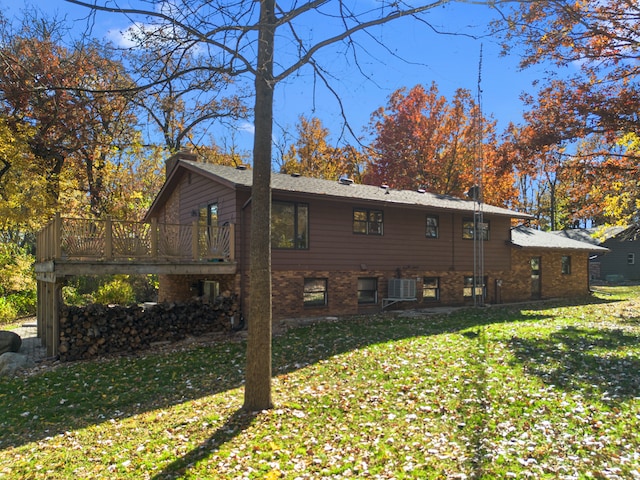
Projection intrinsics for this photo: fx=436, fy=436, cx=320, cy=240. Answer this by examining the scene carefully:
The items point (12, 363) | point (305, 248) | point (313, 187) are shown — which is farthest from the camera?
point (313, 187)

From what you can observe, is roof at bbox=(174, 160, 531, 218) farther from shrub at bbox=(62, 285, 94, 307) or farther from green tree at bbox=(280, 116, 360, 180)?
green tree at bbox=(280, 116, 360, 180)

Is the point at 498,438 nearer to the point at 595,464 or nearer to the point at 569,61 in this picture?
the point at 595,464

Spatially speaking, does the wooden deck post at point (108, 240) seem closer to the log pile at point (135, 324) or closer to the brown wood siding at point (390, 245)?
the log pile at point (135, 324)

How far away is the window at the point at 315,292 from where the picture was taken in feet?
46.1

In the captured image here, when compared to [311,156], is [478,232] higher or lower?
lower

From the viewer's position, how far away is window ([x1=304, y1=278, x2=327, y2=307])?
46.1 ft

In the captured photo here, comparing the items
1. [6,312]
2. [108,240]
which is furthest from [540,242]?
[6,312]

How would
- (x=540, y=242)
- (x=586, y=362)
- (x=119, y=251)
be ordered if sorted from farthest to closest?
(x=540, y=242) < (x=119, y=251) < (x=586, y=362)

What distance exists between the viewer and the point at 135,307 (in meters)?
11.3

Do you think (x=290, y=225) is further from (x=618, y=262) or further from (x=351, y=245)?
(x=618, y=262)

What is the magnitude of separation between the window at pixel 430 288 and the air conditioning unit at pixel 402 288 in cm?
175

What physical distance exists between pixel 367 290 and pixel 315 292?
7.42ft

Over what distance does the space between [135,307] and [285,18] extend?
8.57m

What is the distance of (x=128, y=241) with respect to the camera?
11.2m
